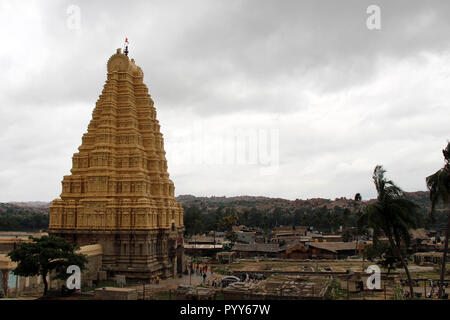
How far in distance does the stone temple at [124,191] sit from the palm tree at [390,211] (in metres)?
25.7

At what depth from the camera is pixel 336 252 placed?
7294 centimetres

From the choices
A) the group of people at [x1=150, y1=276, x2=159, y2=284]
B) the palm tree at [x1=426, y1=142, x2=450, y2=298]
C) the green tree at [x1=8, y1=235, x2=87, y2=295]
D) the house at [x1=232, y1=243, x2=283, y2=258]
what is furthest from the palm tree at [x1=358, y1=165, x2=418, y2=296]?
the house at [x1=232, y1=243, x2=283, y2=258]

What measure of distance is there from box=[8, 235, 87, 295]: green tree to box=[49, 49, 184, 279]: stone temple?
9997mm

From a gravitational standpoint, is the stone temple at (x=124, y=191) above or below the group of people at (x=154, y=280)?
above

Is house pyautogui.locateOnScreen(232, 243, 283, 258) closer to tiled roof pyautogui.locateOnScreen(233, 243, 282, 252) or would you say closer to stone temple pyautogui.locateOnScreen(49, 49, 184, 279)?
tiled roof pyautogui.locateOnScreen(233, 243, 282, 252)

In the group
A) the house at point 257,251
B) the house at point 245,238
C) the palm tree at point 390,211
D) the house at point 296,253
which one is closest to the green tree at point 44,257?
the palm tree at point 390,211

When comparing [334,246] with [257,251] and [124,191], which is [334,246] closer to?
[257,251]

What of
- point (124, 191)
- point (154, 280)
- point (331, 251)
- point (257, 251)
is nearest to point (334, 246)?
point (331, 251)

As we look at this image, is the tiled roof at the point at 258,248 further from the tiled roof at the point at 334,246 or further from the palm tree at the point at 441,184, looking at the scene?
the palm tree at the point at 441,184

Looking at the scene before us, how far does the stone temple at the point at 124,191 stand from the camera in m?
44.2

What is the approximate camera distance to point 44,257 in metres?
32.1
